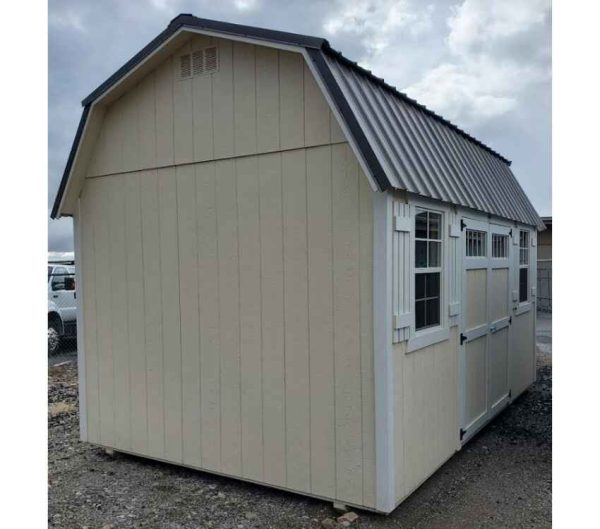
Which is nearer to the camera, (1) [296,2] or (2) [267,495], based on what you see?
(2) [267,495]

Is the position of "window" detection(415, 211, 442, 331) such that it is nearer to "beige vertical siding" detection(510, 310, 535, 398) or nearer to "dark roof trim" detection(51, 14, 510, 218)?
"dark roof trim" detection(51, 14, 510, 218)

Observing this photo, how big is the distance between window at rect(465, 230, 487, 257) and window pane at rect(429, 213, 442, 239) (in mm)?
667

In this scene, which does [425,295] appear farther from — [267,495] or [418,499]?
[267,495]

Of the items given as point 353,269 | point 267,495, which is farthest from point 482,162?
point 267,495

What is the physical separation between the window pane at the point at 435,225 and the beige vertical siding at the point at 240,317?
0.86 metres

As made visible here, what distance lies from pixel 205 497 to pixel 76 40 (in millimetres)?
3771

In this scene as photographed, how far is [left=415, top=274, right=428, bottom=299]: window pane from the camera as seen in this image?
155 inches

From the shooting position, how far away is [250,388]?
4.02 metres

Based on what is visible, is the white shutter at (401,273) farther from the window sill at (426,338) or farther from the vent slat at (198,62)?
the vent slat at (198,62)

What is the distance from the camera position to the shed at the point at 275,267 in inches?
140

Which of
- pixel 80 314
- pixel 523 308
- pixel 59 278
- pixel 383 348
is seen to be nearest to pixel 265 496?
pixel 383 348

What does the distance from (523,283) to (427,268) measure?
3.52 metres
